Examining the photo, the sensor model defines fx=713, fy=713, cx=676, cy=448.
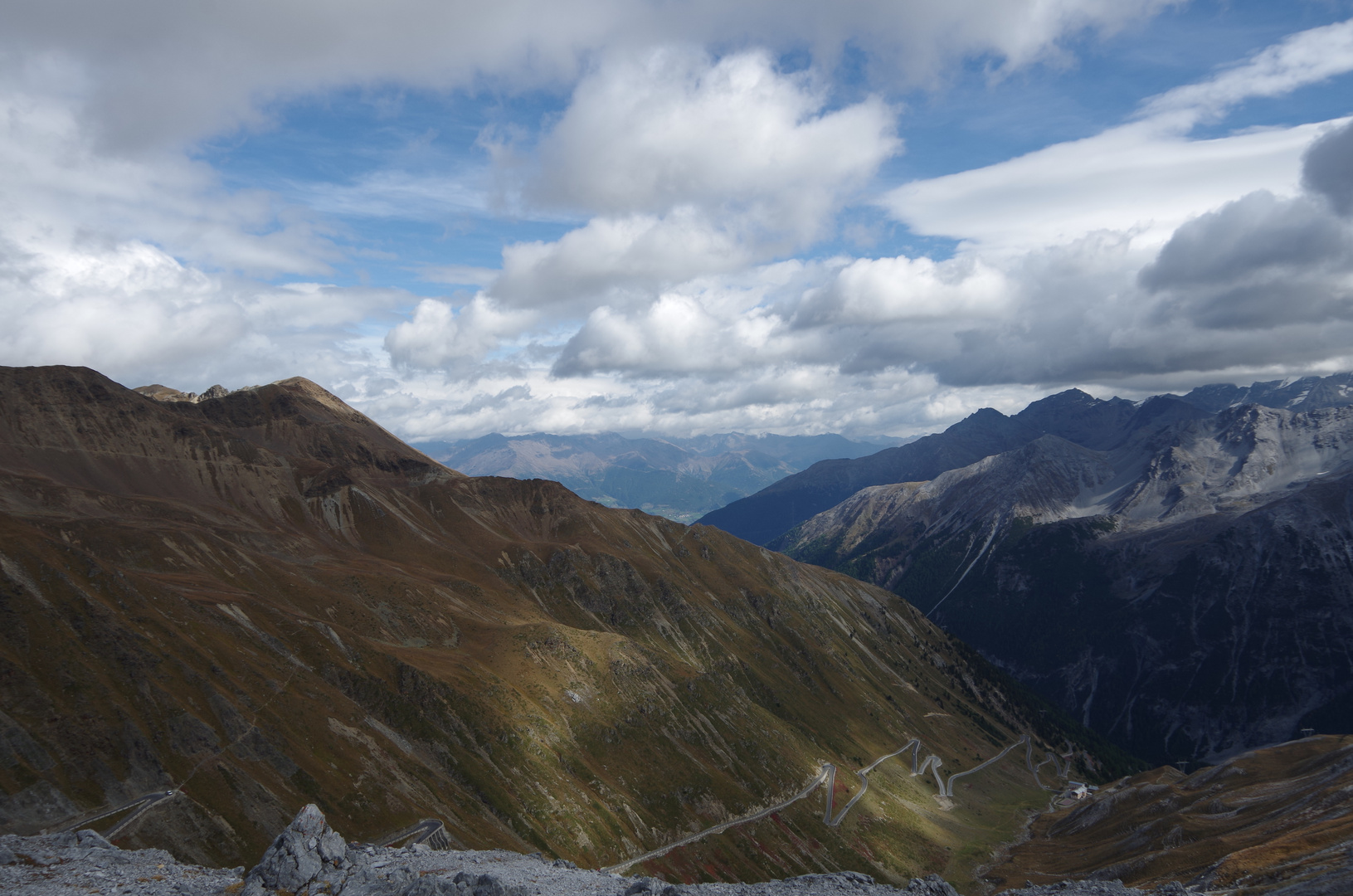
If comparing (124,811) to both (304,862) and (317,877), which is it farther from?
(317,877)

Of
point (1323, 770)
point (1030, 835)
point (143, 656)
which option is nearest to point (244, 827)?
point (143, 656)

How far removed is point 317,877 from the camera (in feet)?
164

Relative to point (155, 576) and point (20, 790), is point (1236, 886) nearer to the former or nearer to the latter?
point (20, 790)

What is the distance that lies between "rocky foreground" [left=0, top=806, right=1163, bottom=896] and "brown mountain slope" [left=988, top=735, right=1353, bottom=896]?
16761 mm

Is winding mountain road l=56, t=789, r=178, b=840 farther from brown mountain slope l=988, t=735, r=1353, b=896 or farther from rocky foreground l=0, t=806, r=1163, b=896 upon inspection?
brown mountain slope l=988, t=735, r=1353, b=896

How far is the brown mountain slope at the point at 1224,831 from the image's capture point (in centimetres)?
7000

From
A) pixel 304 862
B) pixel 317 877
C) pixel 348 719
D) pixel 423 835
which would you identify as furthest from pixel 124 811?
pixel 317 877

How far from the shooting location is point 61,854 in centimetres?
5350

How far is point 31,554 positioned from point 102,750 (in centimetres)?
3813

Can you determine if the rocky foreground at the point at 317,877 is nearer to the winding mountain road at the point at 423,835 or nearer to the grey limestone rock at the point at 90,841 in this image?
the grey limestone rock at the point at 90,841

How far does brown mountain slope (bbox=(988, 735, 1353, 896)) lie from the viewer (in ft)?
230

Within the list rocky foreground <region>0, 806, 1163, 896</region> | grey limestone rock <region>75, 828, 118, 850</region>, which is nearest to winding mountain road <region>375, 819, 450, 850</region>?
rocky foreground <region>0, 806, 1163, 896</region>

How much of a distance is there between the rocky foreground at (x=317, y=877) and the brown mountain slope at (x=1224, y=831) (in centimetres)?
1676

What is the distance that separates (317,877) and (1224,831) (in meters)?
132
